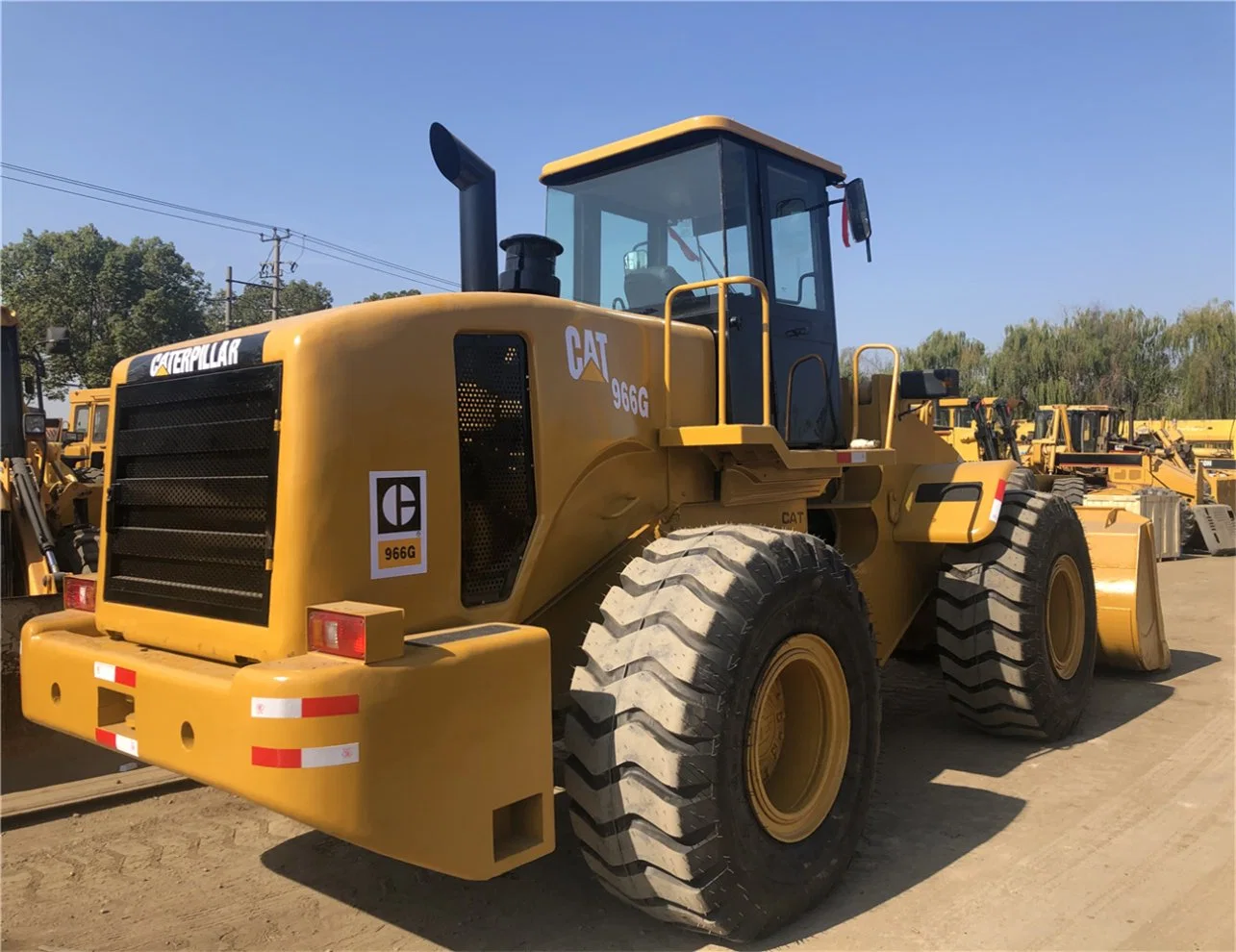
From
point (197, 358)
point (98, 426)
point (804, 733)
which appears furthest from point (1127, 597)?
point (98, 426)

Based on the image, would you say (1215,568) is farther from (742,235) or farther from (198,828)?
(198,828)

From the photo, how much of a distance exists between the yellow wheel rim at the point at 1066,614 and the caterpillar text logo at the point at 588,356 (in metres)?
3.48

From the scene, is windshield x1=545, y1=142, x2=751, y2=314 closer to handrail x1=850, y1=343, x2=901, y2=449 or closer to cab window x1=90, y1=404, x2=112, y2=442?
handrail x1=850, y1=343, x2=901, y2=449

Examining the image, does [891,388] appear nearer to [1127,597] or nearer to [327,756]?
[1127,597]

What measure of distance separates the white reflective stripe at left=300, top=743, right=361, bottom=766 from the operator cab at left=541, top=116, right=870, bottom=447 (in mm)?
2547

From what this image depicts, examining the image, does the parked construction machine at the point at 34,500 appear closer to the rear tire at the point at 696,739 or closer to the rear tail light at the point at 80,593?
the rear tail light at the point at 80,593

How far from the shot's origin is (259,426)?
2982 mm

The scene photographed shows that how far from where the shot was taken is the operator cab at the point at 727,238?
453 cm

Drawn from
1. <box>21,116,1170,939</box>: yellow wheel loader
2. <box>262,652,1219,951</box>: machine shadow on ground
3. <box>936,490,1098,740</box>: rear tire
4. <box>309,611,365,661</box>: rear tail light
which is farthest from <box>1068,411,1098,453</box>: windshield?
<box>309,611,365,661</box>: rear tail light

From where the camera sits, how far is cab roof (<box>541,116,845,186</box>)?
14.6ft

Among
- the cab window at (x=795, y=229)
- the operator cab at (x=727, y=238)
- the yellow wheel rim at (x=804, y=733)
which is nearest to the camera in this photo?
the yellow wheel rim at (x=804, y=733)

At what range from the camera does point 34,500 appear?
25.4 feet

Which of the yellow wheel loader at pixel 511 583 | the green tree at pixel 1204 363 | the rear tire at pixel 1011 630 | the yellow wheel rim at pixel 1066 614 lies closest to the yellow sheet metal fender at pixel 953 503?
the rear tire at pixel 1011 630

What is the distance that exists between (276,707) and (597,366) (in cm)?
181
